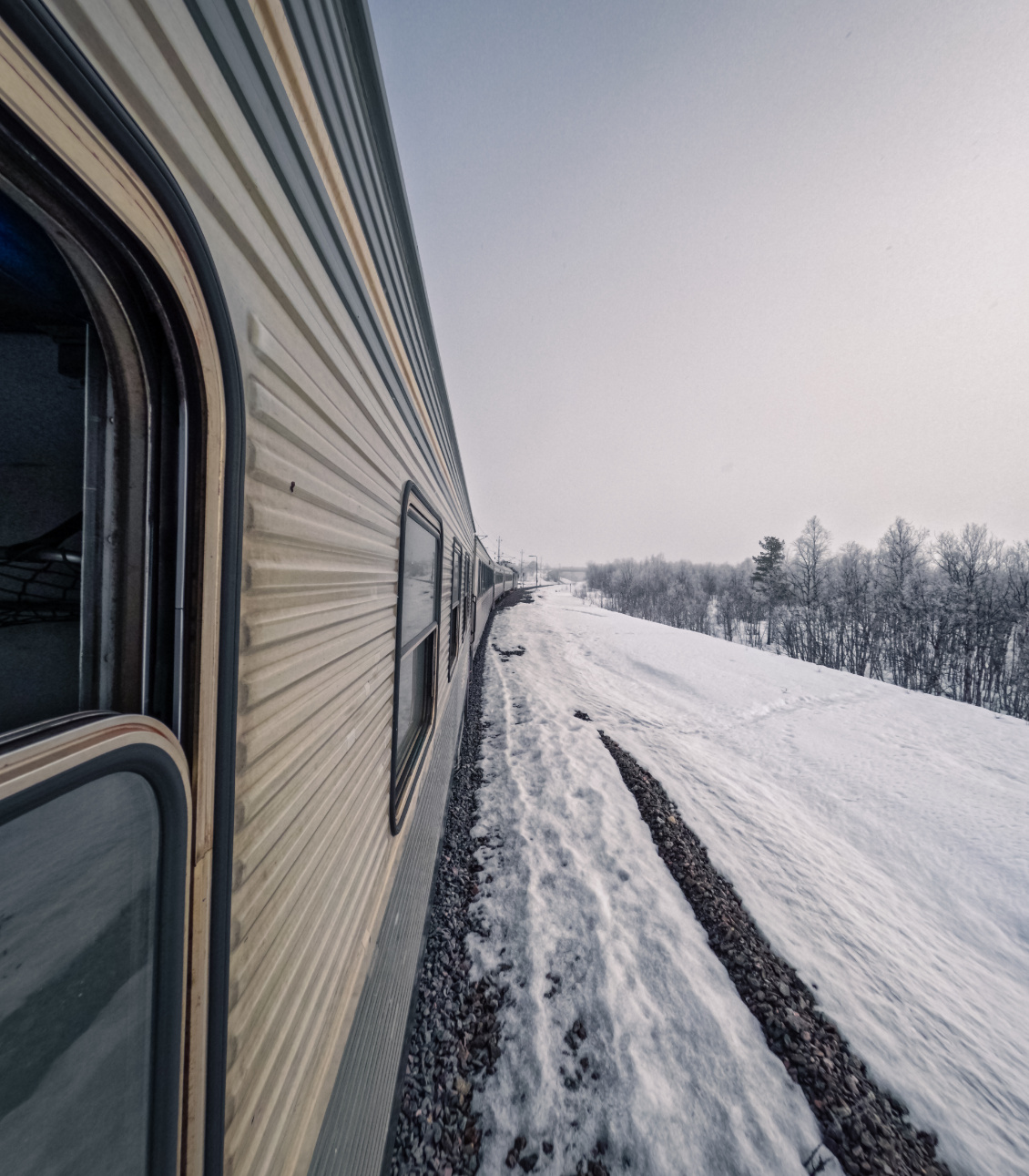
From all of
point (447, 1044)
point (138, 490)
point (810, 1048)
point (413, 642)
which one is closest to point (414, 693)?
point (413, 642)

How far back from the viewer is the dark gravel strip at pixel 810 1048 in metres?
2.30

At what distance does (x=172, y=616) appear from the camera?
725 mm

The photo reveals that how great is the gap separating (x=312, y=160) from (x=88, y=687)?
55.0 inches

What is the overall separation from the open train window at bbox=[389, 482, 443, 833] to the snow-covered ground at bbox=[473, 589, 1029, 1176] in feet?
5.26

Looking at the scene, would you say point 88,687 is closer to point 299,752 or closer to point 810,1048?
point 299,752

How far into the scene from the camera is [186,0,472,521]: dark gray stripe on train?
31.9 inches

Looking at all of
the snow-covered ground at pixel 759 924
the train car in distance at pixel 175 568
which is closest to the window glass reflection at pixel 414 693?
the snow-covered ground at pixel 759 924

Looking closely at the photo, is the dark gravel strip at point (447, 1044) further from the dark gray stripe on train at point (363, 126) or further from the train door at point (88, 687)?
the dark gray stripe on train at point (363, 126)

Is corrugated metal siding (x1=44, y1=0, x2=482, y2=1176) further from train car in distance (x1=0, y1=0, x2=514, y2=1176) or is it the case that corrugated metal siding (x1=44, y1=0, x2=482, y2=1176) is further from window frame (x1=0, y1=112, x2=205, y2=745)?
window frame (x1=0, y1=112, x2=205, y2=745)

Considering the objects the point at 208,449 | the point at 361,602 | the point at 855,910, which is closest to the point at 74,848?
the point at 208,449

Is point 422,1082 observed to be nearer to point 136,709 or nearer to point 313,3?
point 136,709

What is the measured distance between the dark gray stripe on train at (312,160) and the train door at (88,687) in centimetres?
54

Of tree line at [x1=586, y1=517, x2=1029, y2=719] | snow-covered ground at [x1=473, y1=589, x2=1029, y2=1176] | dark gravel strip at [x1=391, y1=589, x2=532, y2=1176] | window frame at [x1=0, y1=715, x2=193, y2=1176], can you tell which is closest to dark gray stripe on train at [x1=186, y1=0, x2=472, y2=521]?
window frame at [x1=0, y1=715, x2=193, y2=1176]

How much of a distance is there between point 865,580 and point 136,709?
3099cm
